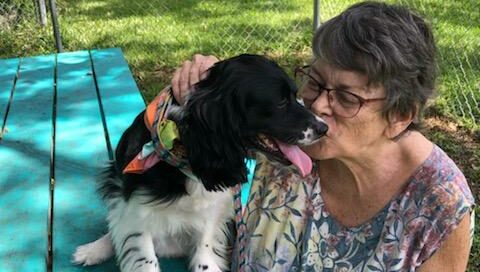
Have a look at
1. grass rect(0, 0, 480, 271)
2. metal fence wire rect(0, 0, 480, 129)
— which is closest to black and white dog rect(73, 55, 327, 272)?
grass rect(0, 0, 480, 271)

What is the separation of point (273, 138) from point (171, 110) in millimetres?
356

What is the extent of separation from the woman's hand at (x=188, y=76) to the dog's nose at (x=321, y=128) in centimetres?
44

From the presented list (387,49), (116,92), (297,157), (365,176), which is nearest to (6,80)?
(116,92)

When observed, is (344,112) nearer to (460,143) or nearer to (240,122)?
(240,122)

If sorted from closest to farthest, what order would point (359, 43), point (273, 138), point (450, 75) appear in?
point (359, 43)
point (273, 138)
point (450, 75)

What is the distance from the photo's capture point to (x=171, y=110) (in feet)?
6.53

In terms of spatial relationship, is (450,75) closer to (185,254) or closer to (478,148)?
(478,148)

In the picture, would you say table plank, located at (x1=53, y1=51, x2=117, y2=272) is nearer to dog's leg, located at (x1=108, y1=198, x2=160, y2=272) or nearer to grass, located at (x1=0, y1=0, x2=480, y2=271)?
dog's leg, located at (x1=108, y1=198, x2=160, y2=272)

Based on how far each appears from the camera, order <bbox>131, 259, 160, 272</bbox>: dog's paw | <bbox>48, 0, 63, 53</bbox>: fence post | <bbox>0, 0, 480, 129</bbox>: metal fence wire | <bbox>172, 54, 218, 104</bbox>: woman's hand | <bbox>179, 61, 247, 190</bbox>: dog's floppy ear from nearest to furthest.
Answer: <bbox>179, 61, 247, 190</bbox>: dog's floppy ear → <bbox>172, 54, 218, 104</bbox>: woman's hand → <bbox>131, 259, 160, 272</bbox>: dog's paw → <bbox>48, 0, 63, 53</bbox>: fence post → <bbox>0, 0, 480, 129</bbox>: metal fence wire

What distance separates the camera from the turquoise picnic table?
Answer: 247cm

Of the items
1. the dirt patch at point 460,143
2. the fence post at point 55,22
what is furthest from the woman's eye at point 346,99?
the fence post at point 55,22

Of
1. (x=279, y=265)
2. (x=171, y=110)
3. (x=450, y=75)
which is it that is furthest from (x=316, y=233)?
(x=450, y=75)

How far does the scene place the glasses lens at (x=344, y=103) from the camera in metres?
1.79

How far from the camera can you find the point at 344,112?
183 cm
